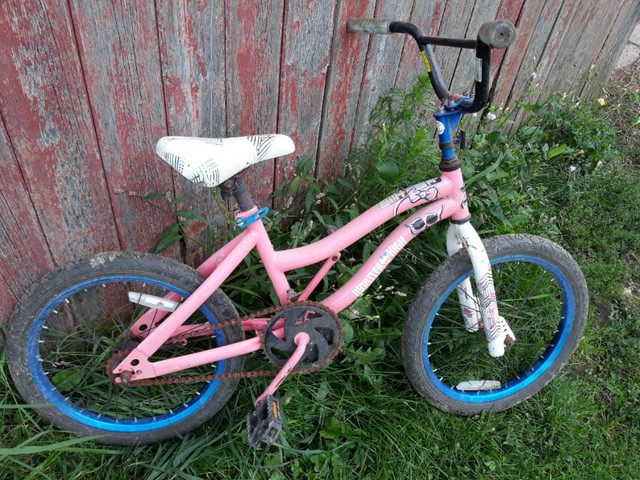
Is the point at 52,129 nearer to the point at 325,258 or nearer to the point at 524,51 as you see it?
the point at 325,258

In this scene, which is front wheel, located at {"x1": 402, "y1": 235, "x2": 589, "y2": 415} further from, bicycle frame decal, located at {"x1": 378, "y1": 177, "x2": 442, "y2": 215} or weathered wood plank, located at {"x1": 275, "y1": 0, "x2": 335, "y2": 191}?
weathered wood plank, located at {"x1": 275, "y1": 0, "x2": 335, "y2": 191}

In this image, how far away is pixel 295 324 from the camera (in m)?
1.73

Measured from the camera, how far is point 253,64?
1785mm

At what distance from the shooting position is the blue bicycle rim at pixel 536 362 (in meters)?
1.93

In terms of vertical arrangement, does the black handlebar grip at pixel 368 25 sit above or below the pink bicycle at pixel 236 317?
above

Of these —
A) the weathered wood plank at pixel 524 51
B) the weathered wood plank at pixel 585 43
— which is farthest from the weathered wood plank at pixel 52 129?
the weathered wood plank at pixel 585 43

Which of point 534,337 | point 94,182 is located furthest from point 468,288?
point 94,182

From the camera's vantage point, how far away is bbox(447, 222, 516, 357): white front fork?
1797 mm

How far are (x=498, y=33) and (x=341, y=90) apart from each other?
3.30 feet

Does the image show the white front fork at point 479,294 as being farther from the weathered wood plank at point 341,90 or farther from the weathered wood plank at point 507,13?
the weathered wood plank at point 507,13

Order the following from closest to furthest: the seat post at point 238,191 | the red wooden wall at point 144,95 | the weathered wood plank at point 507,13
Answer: the red wooden wall at point 144,95 < the seat post at point 238,191 < the weathered wood plank at point 507,13

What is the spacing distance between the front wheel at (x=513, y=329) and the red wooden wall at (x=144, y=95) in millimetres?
927

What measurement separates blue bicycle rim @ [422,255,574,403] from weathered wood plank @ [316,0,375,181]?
92cm

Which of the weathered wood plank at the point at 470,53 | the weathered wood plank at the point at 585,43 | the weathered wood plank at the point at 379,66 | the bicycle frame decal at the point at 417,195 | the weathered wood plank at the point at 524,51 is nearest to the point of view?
the bicycle frame decal at the point at 417,195
